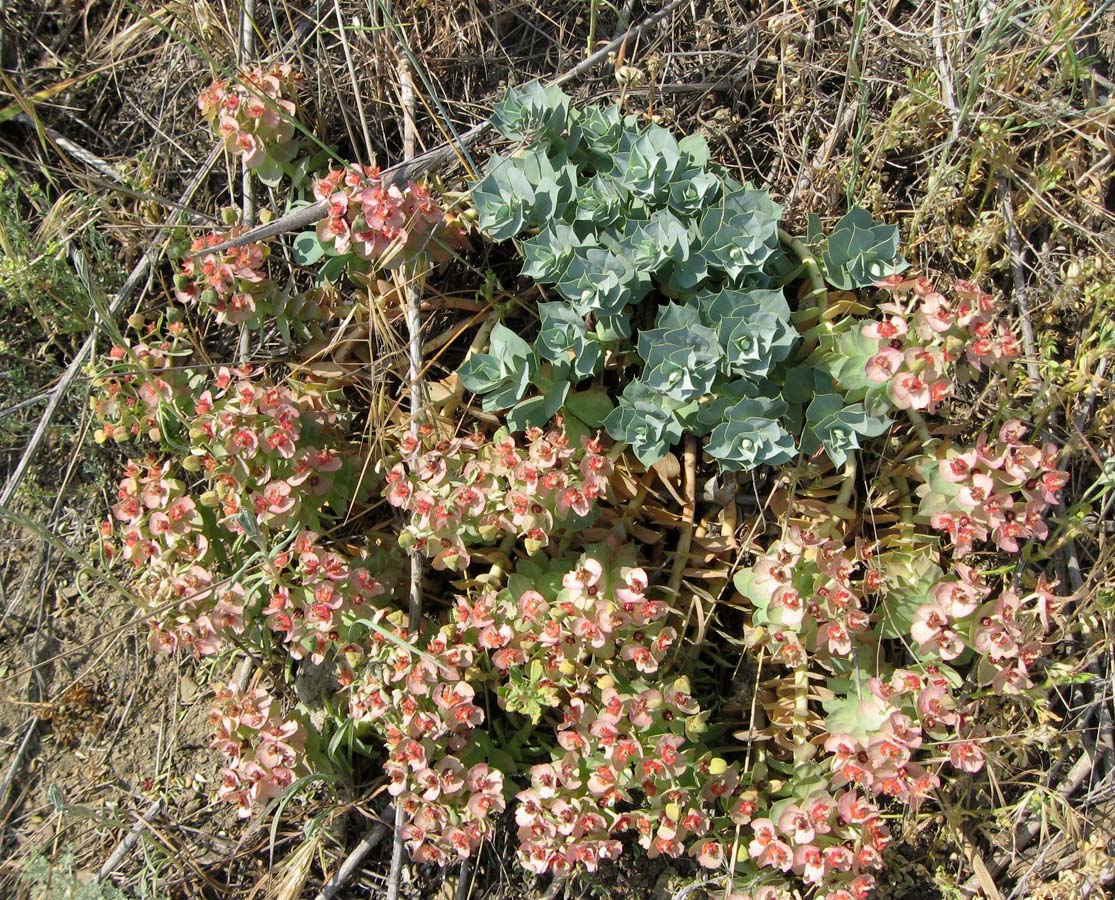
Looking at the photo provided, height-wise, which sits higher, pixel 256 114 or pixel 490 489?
pixel 256 114

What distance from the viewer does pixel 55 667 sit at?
3.39 metres

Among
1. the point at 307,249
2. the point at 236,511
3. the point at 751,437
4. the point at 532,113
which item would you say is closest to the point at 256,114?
the point at 307,249

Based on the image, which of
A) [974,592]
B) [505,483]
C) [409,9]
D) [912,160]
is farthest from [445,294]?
[974,592]

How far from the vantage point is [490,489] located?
8.98ft

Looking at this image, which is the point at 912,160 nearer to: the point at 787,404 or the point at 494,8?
the point at 787,404

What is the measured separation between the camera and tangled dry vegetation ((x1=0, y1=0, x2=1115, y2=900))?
275 cm

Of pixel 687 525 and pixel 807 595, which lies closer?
pixel 807 595

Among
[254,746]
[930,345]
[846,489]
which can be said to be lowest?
[254,746]

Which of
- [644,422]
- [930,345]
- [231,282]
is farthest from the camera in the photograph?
[231,282]

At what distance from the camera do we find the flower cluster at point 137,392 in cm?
291

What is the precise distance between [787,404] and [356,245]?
1.41 metres

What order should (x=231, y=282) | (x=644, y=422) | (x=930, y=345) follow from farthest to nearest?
(x=231, y=282)
(x=644, y=422)
(x=930, y=345)

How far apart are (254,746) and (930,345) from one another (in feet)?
7.64

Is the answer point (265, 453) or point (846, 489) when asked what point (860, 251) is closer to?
point (846, 489)
